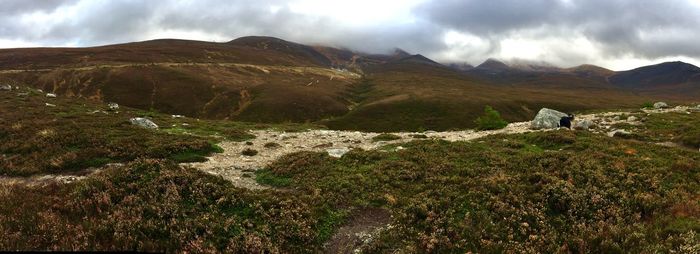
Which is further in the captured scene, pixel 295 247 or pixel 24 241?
pixel 295 247

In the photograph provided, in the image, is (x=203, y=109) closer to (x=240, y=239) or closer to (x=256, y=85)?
(x=256, y=85)

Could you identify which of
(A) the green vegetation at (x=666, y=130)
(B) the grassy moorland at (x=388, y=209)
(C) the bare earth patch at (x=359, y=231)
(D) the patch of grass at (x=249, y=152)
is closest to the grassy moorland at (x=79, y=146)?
(D) the patch of grass at (x=249, y=152)

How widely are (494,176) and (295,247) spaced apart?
898cm

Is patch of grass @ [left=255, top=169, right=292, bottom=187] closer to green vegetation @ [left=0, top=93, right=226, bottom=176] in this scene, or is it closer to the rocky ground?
the rocky ground

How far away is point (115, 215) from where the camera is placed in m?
10.0

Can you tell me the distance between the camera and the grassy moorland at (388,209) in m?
9.63

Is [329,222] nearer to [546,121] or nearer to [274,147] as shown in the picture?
[274,147]

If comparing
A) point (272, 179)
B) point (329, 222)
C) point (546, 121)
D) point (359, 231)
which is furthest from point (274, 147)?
point (546, 121)

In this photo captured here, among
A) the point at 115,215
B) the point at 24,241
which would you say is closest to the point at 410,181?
the point at 115,215

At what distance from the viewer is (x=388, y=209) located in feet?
44.5

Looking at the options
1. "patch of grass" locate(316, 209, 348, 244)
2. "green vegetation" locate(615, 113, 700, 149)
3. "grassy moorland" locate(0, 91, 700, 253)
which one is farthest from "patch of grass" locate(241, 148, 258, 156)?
"green vegetation" locate(615, 113, 700, 149)

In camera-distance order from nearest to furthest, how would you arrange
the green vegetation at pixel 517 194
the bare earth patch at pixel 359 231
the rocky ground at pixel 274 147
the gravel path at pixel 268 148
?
the green vegetation at pixel 517 194 → the bare earth patch at pixel 359 231 → the gravel path at pixel 268 148 → the rocky ground at pixel 274 147

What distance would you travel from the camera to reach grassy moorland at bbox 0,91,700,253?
963cm

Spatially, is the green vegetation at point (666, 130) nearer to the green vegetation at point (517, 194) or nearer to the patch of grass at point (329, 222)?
the green vegetation at point (517, 194)
